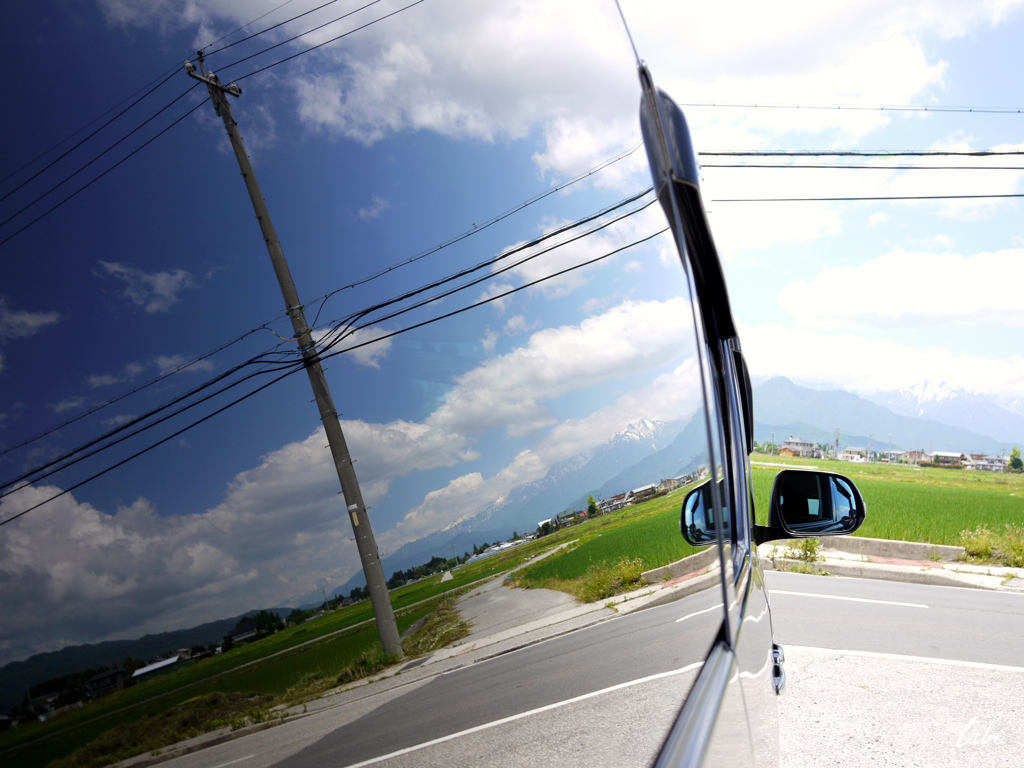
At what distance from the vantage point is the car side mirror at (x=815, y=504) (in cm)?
225

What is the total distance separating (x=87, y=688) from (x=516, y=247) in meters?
0.79

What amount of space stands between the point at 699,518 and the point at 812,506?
5.40ft

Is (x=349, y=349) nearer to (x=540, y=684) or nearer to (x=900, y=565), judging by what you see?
(x=540, y=684)

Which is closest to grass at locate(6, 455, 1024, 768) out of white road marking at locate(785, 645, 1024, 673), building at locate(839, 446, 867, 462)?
white road marking at locate(785, 645, 1024, 673)

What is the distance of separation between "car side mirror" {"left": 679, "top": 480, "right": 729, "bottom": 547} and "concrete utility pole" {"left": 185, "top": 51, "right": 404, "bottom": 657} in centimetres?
50

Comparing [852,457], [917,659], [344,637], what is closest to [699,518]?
[344,637]

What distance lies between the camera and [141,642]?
0.66 metres

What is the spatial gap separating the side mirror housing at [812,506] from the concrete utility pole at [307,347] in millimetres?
1788

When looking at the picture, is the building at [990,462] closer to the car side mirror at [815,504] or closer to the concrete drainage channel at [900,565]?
the concrete drainage channel at [900,565]

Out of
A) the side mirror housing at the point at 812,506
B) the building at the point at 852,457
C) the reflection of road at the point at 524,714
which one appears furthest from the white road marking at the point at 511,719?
the building at the point at 852,457

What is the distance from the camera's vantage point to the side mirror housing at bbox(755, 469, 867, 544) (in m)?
2.23

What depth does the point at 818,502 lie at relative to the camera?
2.36 meters

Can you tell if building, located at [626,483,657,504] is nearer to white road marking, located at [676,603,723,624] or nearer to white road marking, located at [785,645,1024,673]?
white road marking, located at [676,603,723,624]

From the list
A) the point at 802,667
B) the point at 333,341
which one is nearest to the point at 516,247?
the point at 333,341
